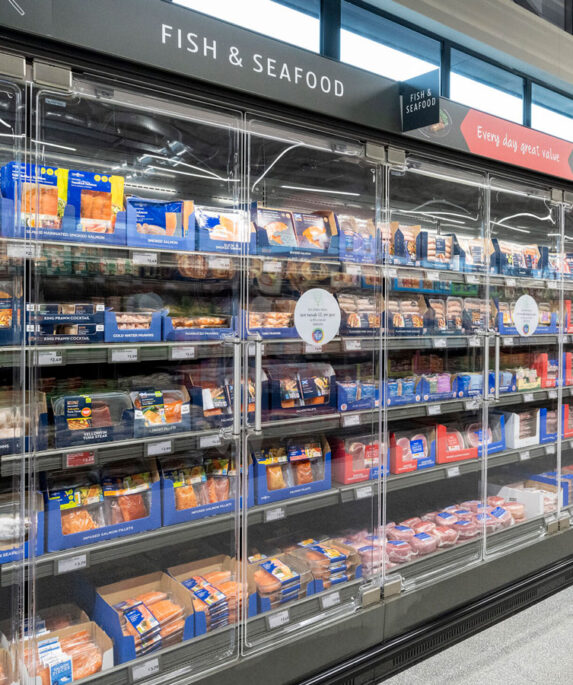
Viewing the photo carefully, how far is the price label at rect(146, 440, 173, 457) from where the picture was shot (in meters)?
2.06

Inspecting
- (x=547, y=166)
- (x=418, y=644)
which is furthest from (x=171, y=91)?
(x=418, y=644)

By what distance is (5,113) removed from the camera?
174 centimetres

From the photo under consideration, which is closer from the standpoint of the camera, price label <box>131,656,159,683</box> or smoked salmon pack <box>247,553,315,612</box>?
price label <box>131,656,159,683</box>

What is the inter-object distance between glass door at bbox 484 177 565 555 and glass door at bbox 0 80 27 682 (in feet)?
7.73

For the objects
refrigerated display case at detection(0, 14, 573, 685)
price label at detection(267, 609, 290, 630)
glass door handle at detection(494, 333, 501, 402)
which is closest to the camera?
refrigerated display case at detection(0, 14, 573, 685)

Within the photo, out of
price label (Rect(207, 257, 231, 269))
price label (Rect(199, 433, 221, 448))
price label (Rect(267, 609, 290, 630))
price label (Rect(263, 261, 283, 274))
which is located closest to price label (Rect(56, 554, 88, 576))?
price label (Rect(199, 433, 221, 448))

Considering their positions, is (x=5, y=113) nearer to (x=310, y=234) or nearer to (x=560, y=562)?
(x=310, y=234)

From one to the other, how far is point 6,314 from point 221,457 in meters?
1.07

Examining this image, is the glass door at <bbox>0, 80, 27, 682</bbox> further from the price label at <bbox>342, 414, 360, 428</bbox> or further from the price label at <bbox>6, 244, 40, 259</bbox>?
the price label at <bbox>342, 414, 360, 428</bbox>

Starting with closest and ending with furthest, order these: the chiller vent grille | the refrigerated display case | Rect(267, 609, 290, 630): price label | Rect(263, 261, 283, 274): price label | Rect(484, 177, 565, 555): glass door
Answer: the refrigerated display case < Rect(267, 609, 290, 630): price label < Rect(263, 261, 283, 274): price label < the chiller vent grille < Rect(484, 177, 565, 555): glass door

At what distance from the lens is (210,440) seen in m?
2.17

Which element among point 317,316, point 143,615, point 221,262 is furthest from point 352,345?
point 143,615

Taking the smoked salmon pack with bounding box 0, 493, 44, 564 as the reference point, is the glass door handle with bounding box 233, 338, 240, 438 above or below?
above

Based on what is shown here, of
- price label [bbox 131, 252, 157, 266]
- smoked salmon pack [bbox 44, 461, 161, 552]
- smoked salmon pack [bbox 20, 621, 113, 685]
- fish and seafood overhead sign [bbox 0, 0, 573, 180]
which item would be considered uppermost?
fish and seafood overhead sign [bbox 0, 0, 573, 180]
